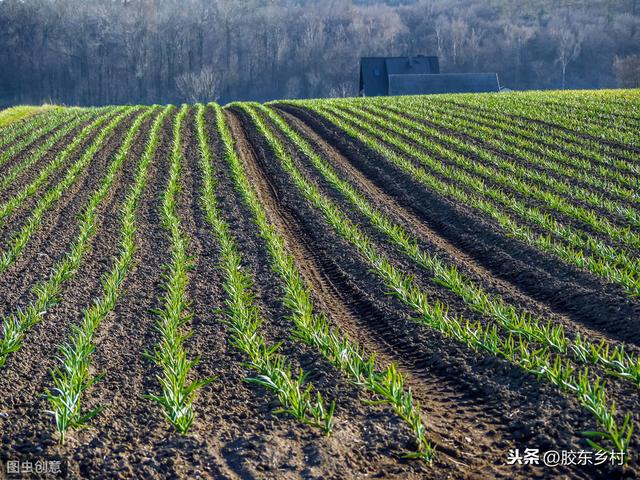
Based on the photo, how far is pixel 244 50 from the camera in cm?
9288

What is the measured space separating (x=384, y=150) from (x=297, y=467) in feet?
50.5

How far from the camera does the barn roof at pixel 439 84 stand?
171 feet

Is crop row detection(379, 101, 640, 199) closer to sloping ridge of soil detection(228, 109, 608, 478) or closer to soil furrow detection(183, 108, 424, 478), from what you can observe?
sloping ridge of soil detection(228, 109, 608, 478)

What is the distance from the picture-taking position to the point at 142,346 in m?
7.64

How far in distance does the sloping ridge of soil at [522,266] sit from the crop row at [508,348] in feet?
4.30

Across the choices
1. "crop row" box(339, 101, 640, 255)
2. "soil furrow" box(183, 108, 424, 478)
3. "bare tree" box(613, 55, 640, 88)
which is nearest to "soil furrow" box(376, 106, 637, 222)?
"crop row" box(339, 101, 640, 255)

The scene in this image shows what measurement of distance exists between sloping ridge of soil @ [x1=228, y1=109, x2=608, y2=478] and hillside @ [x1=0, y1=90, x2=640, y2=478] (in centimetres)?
3

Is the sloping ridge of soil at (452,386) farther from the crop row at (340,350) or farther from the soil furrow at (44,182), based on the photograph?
the soil furrow at (44,182)

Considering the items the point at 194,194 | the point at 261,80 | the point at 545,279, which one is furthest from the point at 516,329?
the point at 261,80

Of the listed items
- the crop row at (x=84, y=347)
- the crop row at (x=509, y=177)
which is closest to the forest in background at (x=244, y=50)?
the crop row at (x=509, y=177)

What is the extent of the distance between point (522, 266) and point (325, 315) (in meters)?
3.47

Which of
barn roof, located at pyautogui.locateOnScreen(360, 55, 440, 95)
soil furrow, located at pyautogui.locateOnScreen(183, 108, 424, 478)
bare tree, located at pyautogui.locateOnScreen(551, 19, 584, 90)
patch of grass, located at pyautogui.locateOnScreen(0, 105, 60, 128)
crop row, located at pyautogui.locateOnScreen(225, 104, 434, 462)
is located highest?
bare tree, located at pyautogui.locateOnScreen(551, 19, 584, 90)

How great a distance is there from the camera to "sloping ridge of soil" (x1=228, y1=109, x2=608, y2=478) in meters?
5.61

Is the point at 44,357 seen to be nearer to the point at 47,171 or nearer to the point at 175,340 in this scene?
the point at 175,340
